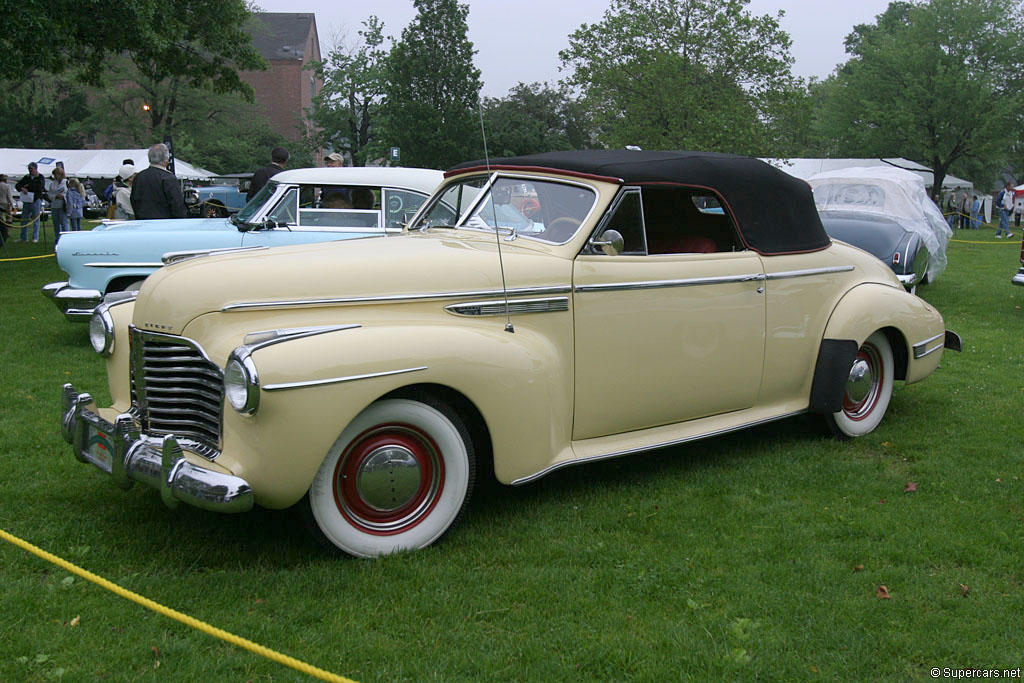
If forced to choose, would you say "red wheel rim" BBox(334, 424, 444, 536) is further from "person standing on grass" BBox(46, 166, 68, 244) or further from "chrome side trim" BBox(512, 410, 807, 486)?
"person standing on grass" BBox(46, 166, 68, 244)

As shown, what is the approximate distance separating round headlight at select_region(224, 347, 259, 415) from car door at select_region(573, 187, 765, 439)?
1.66 m

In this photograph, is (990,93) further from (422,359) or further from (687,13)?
(422,359)

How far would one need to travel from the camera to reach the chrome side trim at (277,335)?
3393mm

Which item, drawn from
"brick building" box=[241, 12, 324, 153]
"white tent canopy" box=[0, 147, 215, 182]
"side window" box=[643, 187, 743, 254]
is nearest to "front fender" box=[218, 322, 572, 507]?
"side window" box=[643, 187, 743, 254]

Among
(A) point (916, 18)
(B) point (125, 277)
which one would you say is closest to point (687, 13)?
(A) point (916, 18)

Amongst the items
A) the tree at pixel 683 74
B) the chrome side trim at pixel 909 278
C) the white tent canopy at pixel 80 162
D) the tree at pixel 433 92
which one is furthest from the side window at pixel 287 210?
the tree at pixel 433 92

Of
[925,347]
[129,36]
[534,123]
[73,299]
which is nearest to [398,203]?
[73,299]

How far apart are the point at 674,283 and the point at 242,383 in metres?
2.38

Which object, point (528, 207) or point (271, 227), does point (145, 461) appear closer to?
point (528, 207)

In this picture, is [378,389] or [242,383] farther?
[378,389]

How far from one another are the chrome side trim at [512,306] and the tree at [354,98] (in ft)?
157

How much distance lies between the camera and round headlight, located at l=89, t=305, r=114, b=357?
4.32m

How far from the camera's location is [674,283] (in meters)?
4.66

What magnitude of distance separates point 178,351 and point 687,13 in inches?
1301
